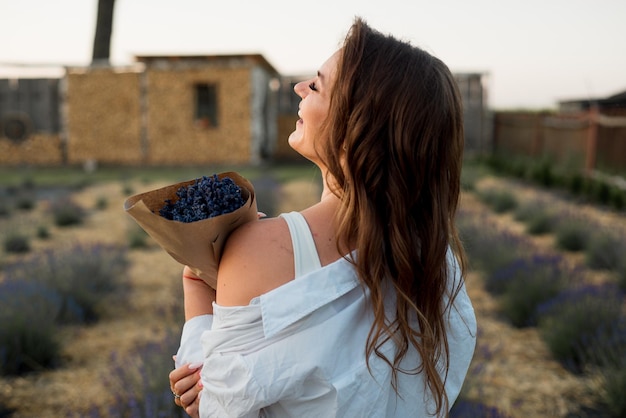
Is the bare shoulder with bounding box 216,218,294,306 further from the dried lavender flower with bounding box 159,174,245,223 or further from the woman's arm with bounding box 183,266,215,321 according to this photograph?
the woman's arm with bounding box 183,266,215,321

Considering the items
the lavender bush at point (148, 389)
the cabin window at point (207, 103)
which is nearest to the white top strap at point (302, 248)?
the lavender bush at point (148, 389)

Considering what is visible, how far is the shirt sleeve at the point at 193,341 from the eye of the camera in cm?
138

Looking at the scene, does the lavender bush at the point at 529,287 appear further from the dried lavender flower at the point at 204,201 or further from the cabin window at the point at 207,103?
the cabin window at the point at 207,103

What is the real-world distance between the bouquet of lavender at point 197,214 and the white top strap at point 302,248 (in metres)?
0.10

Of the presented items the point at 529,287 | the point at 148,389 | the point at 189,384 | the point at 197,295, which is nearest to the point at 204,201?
the point at 197,295

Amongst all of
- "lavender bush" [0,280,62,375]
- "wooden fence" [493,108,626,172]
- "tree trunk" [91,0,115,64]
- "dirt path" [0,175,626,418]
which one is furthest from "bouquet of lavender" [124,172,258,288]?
"tree trunk" [91,0,115,64]

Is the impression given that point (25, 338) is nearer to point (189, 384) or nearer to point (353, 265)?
point (189, 384)

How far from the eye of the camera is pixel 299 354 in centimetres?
119

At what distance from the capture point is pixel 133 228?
8820 mm

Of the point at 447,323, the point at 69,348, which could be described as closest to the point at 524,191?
the point at 69,348

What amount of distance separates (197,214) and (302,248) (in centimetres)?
21

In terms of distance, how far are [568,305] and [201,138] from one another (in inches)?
584

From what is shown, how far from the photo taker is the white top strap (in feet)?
4.00

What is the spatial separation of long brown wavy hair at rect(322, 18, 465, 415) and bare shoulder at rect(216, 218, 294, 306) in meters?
0.11
